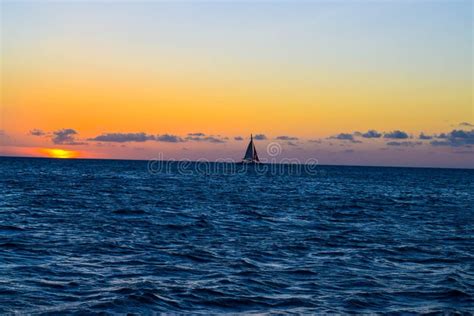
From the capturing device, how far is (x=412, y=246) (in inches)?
1126

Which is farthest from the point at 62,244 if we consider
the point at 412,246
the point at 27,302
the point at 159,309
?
the point at 412,246

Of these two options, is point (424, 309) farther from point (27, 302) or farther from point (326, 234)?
point (326, 234)

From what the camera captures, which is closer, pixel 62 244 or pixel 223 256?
pixel 223 256

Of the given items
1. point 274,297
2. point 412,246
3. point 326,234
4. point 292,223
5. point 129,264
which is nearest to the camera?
point 274,297

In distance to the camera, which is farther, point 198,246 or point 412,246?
point 412,246

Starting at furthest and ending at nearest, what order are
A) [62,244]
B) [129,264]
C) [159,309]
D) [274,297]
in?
[62,244], [129,264], [274,297], [159,309]

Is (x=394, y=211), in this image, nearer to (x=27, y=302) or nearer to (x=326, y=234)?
(x=326, y=234)

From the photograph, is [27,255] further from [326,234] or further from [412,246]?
[412,246]

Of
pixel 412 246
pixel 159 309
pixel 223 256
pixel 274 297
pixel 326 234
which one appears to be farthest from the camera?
pixel 326 234

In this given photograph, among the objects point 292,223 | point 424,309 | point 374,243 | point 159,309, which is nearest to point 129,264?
point 159,309

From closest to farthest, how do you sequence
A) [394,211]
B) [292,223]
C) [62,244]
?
[62,244] → [292,223] → [394,211]

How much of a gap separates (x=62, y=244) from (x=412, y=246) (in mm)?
18775

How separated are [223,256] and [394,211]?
31.6 m

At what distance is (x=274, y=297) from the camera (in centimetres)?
1747
